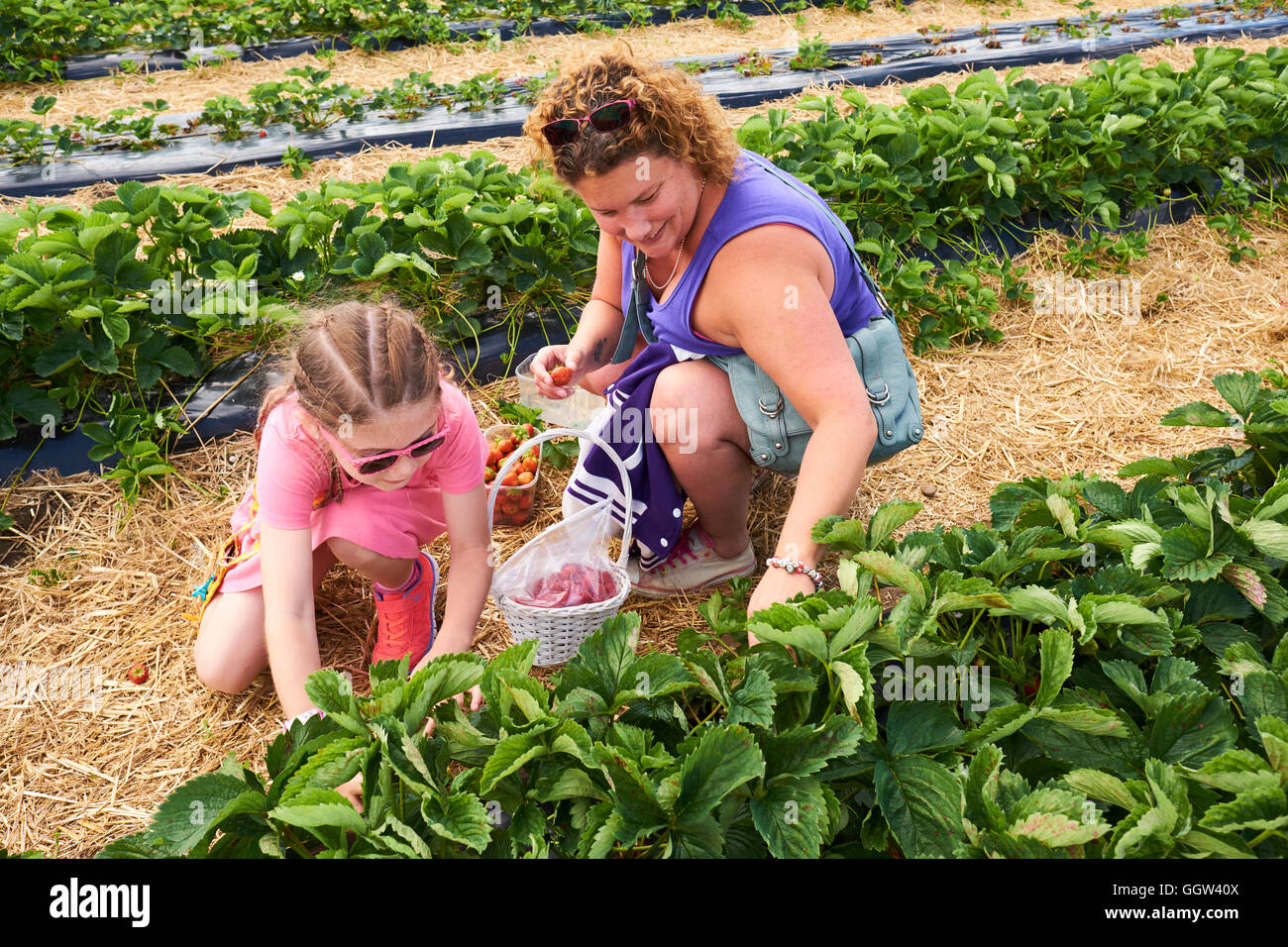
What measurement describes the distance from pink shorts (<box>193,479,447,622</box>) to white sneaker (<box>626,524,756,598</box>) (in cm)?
61

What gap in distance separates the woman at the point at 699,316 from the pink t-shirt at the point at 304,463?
0.33 m

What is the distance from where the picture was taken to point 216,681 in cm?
216

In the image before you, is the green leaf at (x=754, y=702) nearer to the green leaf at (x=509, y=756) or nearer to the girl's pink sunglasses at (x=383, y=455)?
the green leaf at (x=509, y=756)

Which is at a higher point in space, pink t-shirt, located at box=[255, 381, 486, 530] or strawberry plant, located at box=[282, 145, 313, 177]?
strawberry plant, located at box=[282, 145, 313, 177]

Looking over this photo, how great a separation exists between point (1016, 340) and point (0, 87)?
6397 mm

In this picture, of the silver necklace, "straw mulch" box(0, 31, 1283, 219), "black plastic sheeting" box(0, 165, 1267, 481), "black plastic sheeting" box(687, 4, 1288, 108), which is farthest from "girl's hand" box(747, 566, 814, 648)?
"black plastic sheeting" box(687, 4, 1288, 108)

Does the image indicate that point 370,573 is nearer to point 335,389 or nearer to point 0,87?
point 335,389

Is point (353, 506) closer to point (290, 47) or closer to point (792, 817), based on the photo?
point (792, 817)

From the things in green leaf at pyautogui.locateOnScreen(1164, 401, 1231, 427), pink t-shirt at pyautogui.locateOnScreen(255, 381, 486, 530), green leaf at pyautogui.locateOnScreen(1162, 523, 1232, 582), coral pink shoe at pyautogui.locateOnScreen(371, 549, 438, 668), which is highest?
green leaf at pyautogui.locateOnScreen(1164, 401, 1231, 427)

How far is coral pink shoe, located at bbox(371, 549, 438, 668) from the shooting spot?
7.28 feet

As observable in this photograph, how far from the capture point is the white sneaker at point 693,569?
248 cm

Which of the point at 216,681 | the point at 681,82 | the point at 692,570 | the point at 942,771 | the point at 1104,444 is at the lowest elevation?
the point at 216,681

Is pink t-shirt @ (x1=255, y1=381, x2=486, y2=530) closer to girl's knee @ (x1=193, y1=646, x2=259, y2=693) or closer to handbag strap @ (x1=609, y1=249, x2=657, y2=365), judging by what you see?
girl's knee @ (x1=193, y1=646, x2=259, y2=693)
